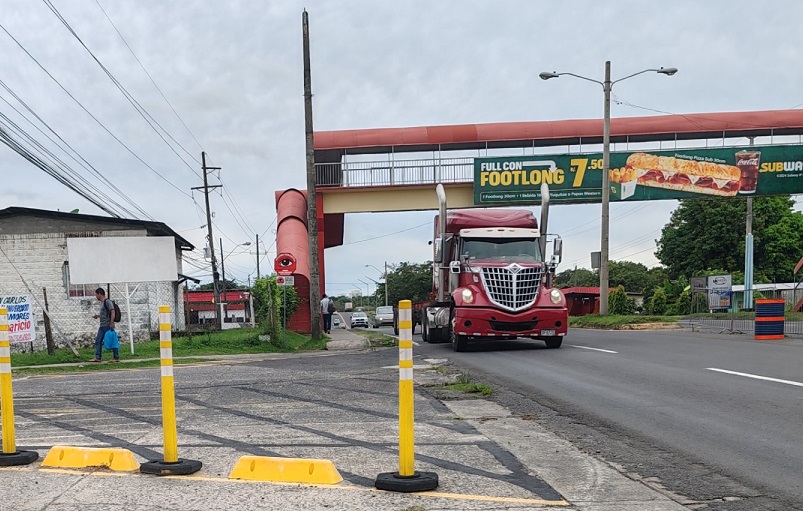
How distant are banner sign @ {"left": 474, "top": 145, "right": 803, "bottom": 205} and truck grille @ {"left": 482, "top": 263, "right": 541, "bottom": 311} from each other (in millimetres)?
13472

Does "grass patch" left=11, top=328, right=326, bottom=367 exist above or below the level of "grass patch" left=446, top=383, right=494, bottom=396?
below

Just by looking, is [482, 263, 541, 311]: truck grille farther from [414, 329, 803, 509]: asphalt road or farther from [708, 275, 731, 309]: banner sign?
[708, 275, 731, 309]: banner sign

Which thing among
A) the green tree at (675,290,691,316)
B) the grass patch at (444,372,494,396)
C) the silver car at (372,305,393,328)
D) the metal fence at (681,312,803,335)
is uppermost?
the grass patch at (444,372,494,396)

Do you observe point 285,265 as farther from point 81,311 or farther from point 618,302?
point 618,302

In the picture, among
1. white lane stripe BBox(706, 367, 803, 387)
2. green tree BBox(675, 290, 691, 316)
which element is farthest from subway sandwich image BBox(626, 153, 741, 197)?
white lane stripe BBox(706, 367, 803, 387)

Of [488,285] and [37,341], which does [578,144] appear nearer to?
[488,285]

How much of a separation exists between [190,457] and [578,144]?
2859 centimetres

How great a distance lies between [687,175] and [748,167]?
2380 mm

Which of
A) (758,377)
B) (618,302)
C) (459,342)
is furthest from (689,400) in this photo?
(618,302)

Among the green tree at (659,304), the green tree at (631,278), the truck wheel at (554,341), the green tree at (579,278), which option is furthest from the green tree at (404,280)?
the truck wheel at (554,341)

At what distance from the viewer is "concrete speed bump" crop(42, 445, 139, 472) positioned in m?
5.55

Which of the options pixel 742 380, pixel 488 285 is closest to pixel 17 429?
pixel 742 380

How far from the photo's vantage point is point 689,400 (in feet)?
28.3

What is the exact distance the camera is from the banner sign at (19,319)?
1681cm
